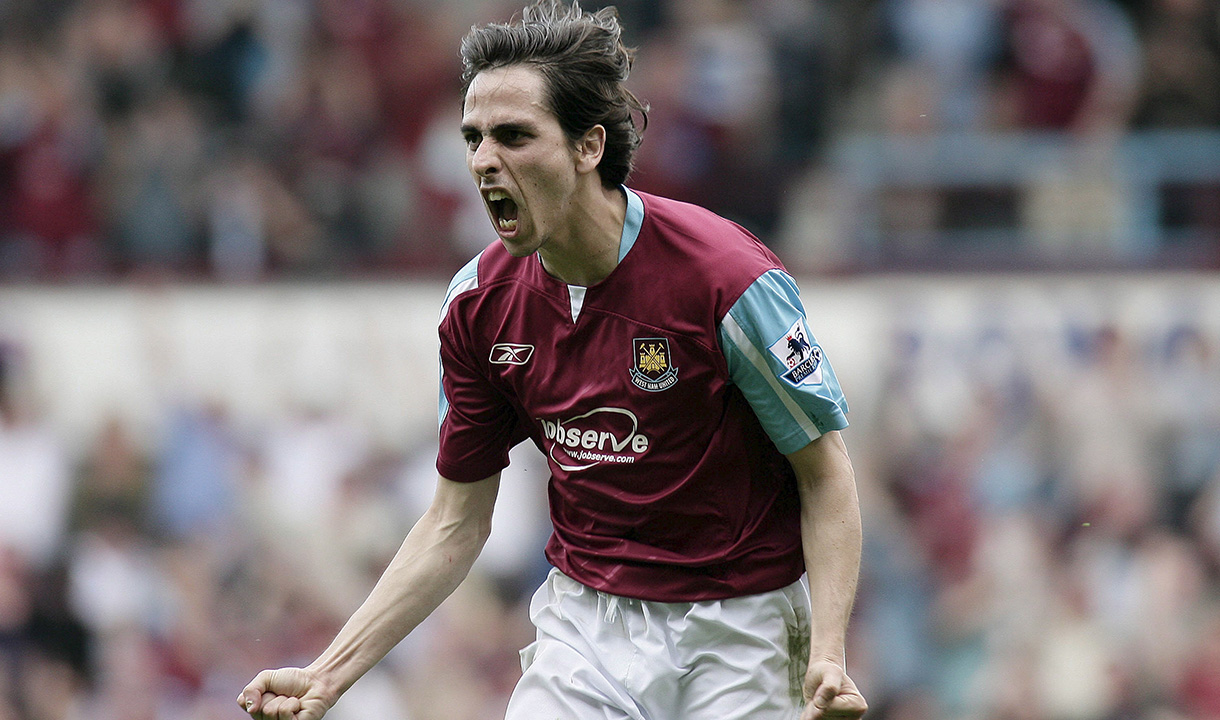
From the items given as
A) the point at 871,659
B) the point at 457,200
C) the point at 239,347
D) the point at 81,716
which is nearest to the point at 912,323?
the point at 871,659

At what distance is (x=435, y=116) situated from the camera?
39.5 ft

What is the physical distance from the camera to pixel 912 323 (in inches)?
423

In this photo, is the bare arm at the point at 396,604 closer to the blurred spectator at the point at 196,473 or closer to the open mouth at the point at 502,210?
the open mouth at the point at 502,210

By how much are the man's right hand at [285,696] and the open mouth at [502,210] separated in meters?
1.19

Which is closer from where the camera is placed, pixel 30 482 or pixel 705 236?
pixel 705 236

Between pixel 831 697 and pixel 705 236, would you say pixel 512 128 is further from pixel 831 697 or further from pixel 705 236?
pixel 831 697

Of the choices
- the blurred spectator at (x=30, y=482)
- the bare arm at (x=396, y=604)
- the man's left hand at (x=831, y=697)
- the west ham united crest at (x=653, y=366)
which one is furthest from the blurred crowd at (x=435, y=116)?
the man's left hand at (x=831, y=697)

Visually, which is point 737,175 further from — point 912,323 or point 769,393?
point 769,393

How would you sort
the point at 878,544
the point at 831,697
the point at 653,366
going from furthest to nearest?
the point at 878,544
the point at 653,366
the point at 831,697

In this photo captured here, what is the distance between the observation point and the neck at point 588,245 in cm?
428

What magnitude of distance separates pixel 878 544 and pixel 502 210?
19.1ft

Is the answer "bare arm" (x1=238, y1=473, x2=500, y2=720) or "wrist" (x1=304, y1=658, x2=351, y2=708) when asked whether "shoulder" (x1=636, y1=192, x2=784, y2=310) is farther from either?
"wrist" (x1=304, y1=658, x2=351, y2=708)

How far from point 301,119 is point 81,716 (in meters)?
4.32

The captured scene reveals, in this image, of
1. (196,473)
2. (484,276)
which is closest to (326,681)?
(484,276)
